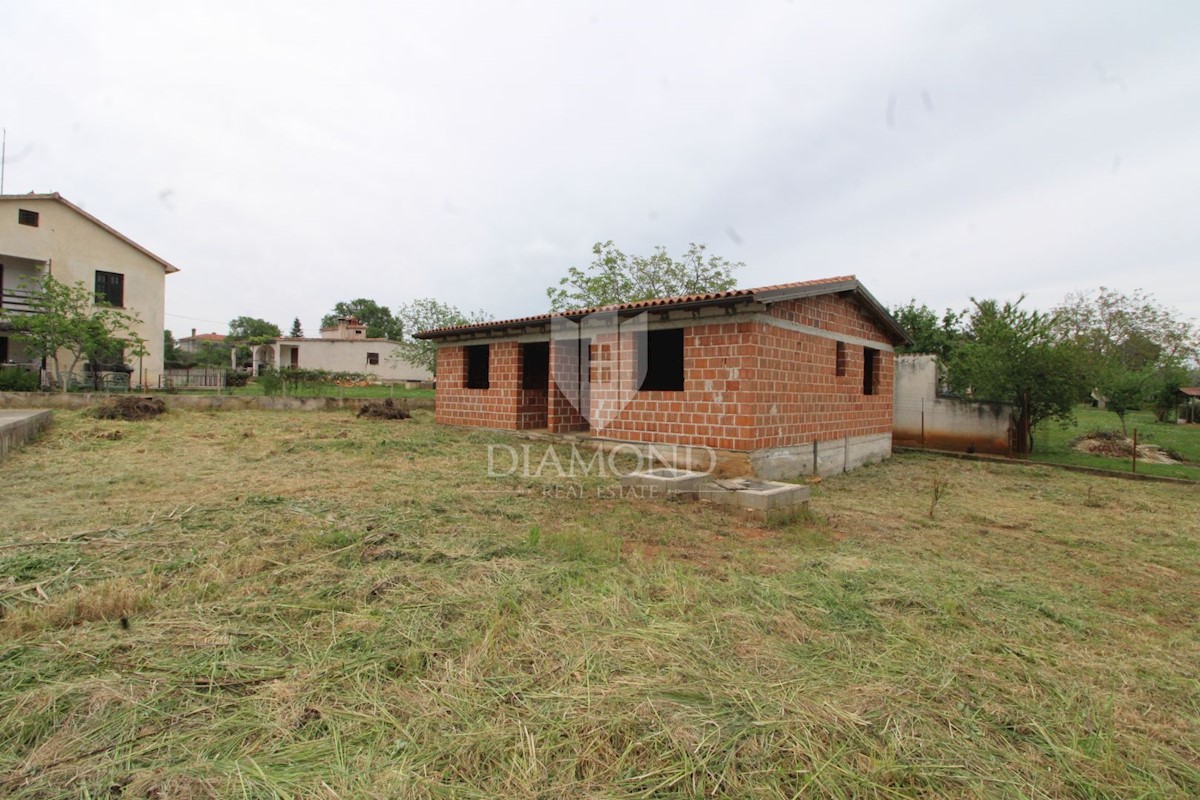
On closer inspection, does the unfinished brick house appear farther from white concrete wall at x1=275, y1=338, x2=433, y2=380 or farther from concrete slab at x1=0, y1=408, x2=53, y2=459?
white concrete wall at x1=275, y1=338, x2=433, y2=380

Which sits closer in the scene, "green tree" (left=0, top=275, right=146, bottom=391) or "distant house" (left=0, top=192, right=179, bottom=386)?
"green tree" (left=0, top=275, right=146, bottom=391)

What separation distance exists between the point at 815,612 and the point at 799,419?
6.21 meters

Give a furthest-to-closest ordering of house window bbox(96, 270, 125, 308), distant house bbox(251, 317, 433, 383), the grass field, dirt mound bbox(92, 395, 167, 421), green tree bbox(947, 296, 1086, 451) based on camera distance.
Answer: distant house bbox(251, 317, 433, 383) < house window bbox(96, 270, 125, 308) < dirt mound bbox(92, 395, 167, 421) < green tree bbox(947, 296, 1086, 451) < the grass field

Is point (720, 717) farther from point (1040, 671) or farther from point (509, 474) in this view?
point (509, 474)

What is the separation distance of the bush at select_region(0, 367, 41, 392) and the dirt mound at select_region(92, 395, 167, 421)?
353cm

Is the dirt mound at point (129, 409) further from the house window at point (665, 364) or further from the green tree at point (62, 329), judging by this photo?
the house window at point (665, 364)

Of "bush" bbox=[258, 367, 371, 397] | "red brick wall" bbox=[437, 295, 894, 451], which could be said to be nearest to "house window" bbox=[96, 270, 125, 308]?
"bush" bbox=[258, 367, 371, 397]

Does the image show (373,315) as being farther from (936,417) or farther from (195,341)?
(936,417)

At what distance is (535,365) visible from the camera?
1301 cm

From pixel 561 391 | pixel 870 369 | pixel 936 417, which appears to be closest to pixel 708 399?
pixel 561 391

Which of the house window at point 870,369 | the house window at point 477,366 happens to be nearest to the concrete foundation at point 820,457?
the house window at point 870,369

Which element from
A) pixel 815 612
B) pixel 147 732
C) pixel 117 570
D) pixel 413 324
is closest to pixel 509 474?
pixel 117 570

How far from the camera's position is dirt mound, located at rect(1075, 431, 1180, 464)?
11648 mm

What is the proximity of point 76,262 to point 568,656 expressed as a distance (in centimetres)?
2733
